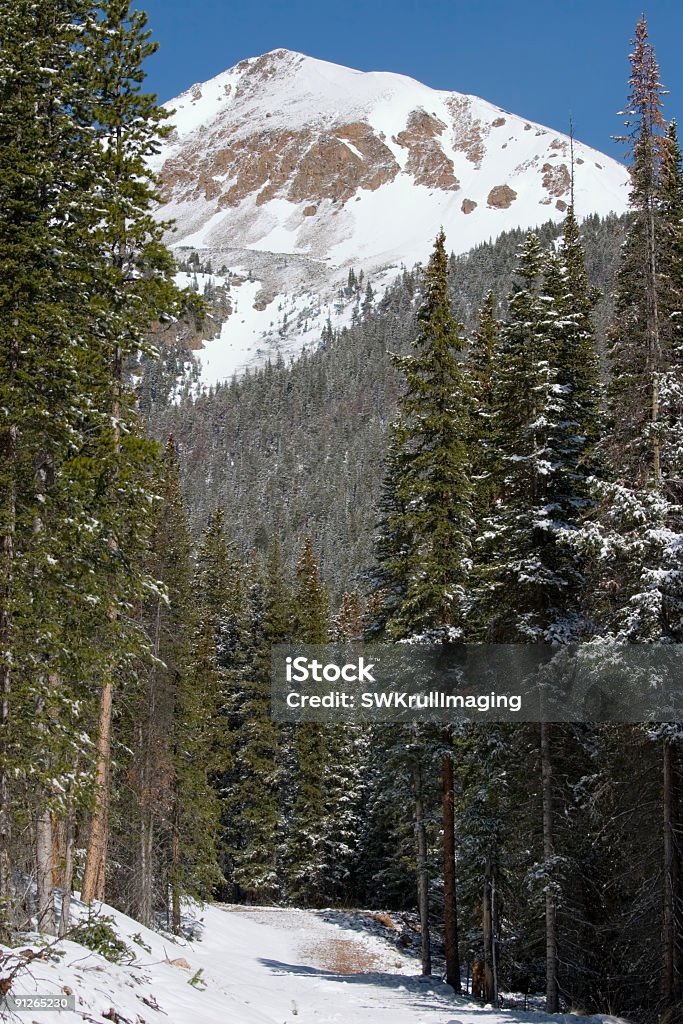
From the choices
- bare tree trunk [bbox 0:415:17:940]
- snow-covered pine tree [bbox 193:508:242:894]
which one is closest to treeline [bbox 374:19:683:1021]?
bare tree trunk [bbox 0:415:17:940]

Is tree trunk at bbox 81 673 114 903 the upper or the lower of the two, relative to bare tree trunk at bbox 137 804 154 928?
upper

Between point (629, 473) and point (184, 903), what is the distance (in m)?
21.9

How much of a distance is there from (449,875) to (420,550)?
7.07 metres

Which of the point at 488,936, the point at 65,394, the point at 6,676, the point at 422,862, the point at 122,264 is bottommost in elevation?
the point at 488,936

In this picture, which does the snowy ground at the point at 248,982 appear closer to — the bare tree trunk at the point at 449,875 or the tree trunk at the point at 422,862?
the bare tree trunk at the point at 449,875

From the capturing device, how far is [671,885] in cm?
1433

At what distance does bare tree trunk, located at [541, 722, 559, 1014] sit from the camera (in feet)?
55.3

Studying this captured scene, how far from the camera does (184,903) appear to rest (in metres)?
29.8

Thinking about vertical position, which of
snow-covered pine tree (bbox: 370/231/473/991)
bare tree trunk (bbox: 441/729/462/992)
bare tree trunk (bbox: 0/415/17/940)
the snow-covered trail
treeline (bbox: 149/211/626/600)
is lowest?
the snow-covered trail

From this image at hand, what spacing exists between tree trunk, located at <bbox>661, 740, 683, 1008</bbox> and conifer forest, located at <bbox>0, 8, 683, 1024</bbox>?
4cm

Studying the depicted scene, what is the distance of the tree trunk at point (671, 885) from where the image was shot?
1400cm

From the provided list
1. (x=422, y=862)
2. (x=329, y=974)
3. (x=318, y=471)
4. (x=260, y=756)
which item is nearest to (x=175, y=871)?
(x=329, y=974)

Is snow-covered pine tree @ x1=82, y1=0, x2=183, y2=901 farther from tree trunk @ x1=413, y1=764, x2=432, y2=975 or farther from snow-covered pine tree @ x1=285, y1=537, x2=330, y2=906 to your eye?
snow-covered pine tree @ x1=285, y1=537, x2=330, y2=906

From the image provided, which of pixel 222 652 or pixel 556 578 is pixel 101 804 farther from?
pixel 222 652
